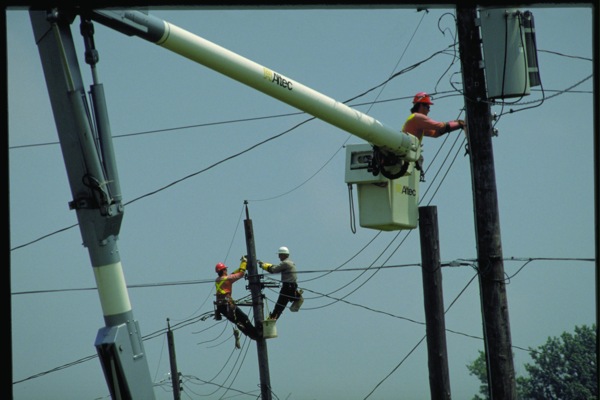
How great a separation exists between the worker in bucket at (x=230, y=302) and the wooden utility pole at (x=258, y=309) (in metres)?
0.17

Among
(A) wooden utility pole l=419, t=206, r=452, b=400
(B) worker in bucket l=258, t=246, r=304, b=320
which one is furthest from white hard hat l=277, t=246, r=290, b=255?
(A) wooden utility pole l=419, t=206, r=452, b=400

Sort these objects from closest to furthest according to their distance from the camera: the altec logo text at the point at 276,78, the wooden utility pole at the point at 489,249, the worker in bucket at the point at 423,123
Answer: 1. the altec logo text at the point at 276,78
2. the wooden utility pole at the point at 489,249
3. the worker in bucket at the point at 423,123

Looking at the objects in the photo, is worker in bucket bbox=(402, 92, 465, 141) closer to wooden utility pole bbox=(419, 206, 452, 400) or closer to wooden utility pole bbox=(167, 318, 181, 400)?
wooden utility pole bbox=(419, 206, 452, 400)

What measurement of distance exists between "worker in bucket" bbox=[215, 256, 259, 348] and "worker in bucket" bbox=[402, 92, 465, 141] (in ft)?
34.2

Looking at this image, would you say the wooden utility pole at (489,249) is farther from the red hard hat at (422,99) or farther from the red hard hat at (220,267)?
the red hard hat at (220,267)

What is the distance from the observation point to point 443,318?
41.0 ft

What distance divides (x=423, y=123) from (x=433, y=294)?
218 cm

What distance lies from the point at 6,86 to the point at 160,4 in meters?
0.72

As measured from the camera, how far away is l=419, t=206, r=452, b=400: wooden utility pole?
12.4 meters

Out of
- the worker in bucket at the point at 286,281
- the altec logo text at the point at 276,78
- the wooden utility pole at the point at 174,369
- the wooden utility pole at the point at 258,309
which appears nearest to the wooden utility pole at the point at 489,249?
the altec logo text at the point at 276,78

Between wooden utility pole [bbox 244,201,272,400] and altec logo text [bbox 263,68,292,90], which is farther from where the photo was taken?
wooden utility pole [bbox 244,201,272,400]

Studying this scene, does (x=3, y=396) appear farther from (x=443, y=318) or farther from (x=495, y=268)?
(x=443, y=318)

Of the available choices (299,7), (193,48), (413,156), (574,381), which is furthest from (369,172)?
(574,381)

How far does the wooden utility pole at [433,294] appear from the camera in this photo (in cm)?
1239
